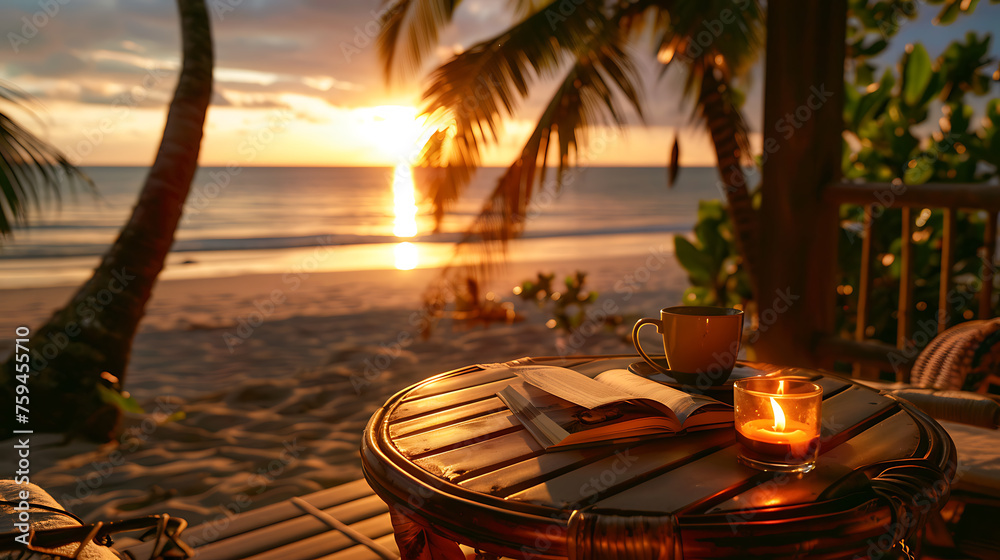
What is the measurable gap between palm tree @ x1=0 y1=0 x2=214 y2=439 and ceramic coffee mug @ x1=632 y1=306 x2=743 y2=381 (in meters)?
2.97

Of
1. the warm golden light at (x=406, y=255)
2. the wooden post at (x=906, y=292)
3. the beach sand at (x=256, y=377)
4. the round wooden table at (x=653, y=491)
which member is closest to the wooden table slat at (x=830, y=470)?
the round wooden table at (x=653, y=491)

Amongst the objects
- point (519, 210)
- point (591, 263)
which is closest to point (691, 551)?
point (519, 210)

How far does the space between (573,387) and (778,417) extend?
13.7 inches

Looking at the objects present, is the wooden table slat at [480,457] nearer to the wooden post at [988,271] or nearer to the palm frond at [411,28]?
the wooden post at [988,271]

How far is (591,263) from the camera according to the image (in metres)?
10.3

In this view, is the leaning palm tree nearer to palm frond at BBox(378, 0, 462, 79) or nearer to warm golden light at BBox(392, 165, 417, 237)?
palm frond at BBox(378, 0, 462, 79)

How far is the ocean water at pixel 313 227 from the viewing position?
9961mm

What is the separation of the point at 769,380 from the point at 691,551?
0.29m

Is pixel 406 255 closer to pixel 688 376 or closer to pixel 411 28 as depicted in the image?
pixel 411 28

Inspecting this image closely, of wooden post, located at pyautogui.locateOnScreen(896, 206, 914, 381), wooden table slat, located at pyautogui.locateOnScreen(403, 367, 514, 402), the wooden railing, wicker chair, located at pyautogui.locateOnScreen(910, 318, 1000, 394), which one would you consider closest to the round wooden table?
wooden table slat, located at pyautogui.locateOnScreen(403, 367, 514, 402)

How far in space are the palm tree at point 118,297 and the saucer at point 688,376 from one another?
2868mm

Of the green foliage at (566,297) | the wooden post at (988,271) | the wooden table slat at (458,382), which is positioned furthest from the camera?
the green foliage at (566,297)

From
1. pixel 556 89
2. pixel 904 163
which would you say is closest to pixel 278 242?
pixel 556 89

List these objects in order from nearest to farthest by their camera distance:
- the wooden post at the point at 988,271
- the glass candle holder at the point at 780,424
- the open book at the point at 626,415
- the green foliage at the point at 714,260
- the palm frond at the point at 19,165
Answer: the glass candle holder at the point at 780,424 < the open book at the point at 626,415 < the wooden post at the point at 988,271 < the palm frond at the point at 19,165 < the green foliage at the point at 714,260
